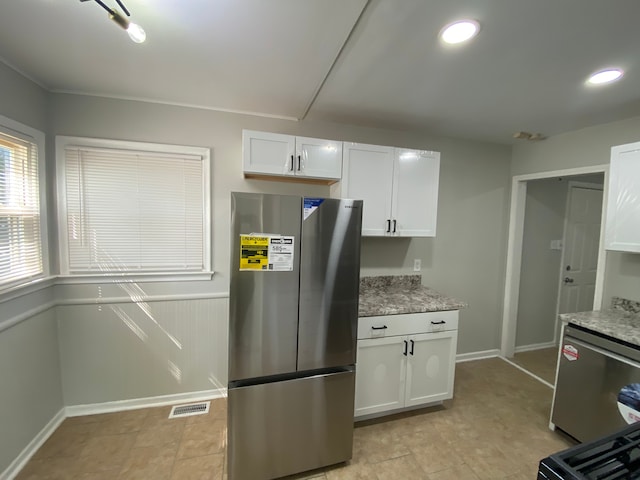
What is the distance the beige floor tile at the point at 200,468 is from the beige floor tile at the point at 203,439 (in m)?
0.04

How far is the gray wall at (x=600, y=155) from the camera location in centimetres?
218

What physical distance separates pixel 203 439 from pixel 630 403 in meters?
2.35

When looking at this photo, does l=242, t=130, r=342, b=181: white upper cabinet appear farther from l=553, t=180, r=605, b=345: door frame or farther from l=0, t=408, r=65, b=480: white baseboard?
l=553, t=180, r=605, b=345: door frame

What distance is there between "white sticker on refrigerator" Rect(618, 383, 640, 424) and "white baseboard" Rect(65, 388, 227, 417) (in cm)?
263

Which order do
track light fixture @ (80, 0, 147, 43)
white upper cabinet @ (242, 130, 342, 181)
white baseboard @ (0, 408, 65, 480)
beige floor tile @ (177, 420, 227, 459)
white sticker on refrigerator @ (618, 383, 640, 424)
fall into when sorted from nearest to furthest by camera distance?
white sticker on refrigerator @ (618, 383, 640, 424), track light fixture @ (80, 0, 147, 43), white baseboard @ (0, 408, 65, 480), beige floor tile @ (177, 420, 227, 459), white upper cabinet @ (242, 130, 342, 181)

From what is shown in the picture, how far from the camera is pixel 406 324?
2.12 m

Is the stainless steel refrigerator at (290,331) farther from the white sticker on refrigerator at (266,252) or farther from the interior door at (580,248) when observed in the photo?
the interior door at (580,248)

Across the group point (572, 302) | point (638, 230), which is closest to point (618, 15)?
point (638, 230)

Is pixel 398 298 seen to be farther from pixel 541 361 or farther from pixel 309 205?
pixel 541 361

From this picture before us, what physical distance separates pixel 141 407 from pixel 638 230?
13.3ft

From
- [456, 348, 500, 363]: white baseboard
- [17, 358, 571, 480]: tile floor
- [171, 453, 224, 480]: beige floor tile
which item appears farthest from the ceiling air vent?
[456, 348, 500, 363]: white baseboard

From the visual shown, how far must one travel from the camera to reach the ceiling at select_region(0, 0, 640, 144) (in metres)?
1.17

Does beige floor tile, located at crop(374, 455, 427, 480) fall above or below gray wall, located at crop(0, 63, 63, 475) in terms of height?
below

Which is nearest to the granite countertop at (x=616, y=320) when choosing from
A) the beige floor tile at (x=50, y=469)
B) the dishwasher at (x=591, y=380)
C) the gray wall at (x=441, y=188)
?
the dishwasher at (x=591, y=380)
